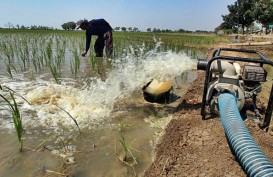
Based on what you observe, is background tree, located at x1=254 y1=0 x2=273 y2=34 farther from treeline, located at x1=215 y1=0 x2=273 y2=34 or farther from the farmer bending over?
the farmer bending over

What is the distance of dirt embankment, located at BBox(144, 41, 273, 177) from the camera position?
Result: 196 centimetres

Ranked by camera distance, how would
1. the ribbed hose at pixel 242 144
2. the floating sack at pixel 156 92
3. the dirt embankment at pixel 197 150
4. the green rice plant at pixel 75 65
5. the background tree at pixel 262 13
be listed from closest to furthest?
1. the ribbed hose at pixel 242 144
2. the dirt embankment at pixel 197 150
3. the floating sack at pixel 156 92
4. the green rice plant at pixel 75 65
5. the background tree at pixel 262 13

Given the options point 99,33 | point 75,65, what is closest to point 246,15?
point 99,33

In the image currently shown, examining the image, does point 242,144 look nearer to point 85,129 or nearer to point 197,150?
point 197,150

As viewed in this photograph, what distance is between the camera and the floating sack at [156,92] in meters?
3.94

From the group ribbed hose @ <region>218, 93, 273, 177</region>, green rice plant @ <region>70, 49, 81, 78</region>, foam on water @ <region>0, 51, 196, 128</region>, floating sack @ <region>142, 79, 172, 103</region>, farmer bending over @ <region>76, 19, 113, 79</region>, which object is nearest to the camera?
ribbed hose @ <region>218, 93, 273, 177</region>

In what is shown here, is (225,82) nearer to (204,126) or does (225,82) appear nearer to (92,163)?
(204,126)

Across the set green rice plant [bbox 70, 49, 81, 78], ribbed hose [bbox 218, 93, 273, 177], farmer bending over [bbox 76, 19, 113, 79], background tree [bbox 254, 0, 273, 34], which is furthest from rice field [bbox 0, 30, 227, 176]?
background tree [bbox 254, 0, 273, 34]

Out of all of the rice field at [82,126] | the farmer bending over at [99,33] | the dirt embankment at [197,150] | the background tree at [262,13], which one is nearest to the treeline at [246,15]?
the background tree at [262,13]

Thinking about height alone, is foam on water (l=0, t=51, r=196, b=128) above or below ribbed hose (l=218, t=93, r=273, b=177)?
below

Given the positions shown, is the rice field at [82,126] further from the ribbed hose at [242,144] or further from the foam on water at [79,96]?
the ribbed hose at [242,144]

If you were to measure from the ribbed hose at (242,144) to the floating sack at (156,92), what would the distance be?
140 cm

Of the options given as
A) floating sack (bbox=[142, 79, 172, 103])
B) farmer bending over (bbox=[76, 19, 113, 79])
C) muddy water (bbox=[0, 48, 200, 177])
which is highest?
farmer bending over (bbox=[76, 19, 113, 79])

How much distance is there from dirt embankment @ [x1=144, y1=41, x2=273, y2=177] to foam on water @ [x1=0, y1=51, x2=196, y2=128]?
41.0 inches
